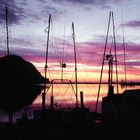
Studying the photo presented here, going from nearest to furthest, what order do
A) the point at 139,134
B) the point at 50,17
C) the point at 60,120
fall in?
1. the point at 139,134
2. the point at 60,120
3. the point at 50,17

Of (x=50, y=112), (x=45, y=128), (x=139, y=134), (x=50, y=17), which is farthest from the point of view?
(x=50, y=17)

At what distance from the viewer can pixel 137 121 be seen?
3372 cm

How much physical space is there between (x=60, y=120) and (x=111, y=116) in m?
5.89

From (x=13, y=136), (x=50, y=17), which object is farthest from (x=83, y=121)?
(x=50, y=17)

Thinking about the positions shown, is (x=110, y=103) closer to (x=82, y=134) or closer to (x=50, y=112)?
(x=50, y=112)

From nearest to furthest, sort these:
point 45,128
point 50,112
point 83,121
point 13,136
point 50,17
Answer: point 13,136
point 45,128
point 83,121
point 50,112
point 50,17

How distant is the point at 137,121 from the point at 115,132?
5835 mm

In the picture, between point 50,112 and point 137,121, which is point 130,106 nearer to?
point 137,121

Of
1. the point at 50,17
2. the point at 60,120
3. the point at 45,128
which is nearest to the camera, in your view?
the point at 45,128

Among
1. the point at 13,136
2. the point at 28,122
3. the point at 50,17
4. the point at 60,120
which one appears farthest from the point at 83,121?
the point at 50,17

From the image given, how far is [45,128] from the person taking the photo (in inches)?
1253

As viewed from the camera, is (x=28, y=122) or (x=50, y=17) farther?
(x=50, y=17)

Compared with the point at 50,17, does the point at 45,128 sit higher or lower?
lower

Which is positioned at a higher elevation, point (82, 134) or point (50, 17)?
point (50, 17)
